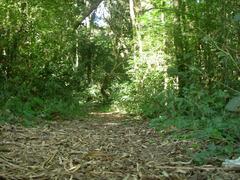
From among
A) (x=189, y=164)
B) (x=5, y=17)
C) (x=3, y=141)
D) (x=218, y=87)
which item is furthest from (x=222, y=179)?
(x=5, y=17)

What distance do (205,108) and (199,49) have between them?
7.88ft

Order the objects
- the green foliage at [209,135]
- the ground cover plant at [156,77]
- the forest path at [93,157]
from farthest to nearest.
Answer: the ground cover plant at [156,77] → the green foliage at [209,135] → the forest path at [93,157]

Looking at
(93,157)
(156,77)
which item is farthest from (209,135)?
(156,77)

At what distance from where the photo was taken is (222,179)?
129 inches

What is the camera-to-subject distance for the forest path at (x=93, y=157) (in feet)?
11.5

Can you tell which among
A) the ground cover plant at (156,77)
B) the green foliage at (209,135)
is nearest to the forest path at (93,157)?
the ground cover plant at (156,77)

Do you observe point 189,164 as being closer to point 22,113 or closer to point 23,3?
point 22,113

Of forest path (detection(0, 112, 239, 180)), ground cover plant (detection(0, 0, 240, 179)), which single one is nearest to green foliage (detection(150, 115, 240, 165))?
ground cover plant (detection(0, 0, 240, 179))

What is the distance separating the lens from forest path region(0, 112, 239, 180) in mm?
3504

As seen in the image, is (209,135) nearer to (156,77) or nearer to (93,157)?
(93,157)

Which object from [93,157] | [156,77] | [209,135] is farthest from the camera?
[156,77]

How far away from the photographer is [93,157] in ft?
13.6

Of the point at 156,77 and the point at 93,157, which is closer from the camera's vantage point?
the point at 93,157

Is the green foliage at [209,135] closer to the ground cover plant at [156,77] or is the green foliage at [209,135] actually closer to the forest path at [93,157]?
the ground cover plant at [156,77]
